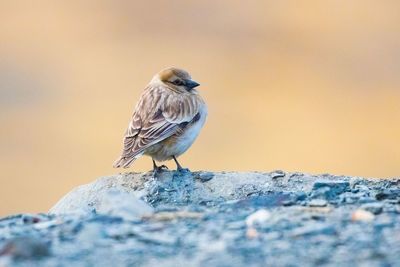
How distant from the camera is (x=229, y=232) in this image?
147 inches

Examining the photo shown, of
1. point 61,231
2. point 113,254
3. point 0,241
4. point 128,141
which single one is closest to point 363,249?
point 113,254

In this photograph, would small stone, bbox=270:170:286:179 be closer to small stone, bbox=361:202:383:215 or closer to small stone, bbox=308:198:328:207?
small stone, bbox=308:198:328:207

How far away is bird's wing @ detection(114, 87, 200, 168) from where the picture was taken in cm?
618

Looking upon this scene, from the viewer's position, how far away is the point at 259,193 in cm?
575

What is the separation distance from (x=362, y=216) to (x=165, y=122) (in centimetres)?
284

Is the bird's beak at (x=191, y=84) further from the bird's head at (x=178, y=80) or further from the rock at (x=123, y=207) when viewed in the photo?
the rock at (x=123, y=207)

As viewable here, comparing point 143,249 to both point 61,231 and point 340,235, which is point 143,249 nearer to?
point 61,231

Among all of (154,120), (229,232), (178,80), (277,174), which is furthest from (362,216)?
(178,80)

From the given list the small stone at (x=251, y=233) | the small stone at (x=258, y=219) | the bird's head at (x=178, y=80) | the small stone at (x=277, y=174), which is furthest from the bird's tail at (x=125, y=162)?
the small stone at (x=251, y=233)

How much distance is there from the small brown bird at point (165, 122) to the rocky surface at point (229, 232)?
0.80 metres

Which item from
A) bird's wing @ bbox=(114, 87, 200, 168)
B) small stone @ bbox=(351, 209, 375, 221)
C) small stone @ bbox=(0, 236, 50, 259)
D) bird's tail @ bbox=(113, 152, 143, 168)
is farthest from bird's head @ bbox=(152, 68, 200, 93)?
small stone @ bbox=(0, 236, 50, 259)

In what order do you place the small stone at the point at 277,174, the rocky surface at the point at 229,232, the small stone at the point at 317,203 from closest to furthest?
the rocky surface at the point at 229,232 → the small stone at the point at 317,203 → the small stone at the point at 277,174

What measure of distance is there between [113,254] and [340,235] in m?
1.35

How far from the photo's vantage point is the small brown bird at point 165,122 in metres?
6.22
